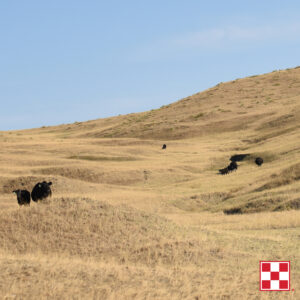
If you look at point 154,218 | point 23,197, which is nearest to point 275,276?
point 154,218

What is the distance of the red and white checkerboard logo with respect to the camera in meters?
11.8

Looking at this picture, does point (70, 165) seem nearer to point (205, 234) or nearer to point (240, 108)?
point (205, 234)

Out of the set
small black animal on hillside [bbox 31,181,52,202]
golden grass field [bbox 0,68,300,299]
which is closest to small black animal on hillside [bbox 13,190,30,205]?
small black animal on hillside [bbox 31,181,52,202]

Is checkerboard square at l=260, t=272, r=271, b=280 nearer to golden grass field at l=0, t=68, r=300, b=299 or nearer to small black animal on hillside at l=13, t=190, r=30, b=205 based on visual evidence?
golden grass field at l=0, t=68, r=300, b=299

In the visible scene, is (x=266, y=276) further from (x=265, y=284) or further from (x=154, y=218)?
(x=154, y=218)

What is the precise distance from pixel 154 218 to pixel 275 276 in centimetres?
844

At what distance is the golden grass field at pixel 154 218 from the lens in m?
12.3

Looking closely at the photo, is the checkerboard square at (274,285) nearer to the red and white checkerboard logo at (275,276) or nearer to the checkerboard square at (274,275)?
the red and white checkerboard logo at (275,276)

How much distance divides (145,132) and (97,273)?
212 ft

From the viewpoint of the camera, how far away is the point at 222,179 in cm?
4003

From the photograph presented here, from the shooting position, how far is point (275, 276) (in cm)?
1193

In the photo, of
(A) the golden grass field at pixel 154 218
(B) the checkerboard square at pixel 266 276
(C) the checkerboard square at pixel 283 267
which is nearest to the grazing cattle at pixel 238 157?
(A) the golden grass field at pixel 154 218

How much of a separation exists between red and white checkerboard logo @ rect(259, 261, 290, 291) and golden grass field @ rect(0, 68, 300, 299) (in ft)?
0.64

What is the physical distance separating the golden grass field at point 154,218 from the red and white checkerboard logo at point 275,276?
19 centimetres
